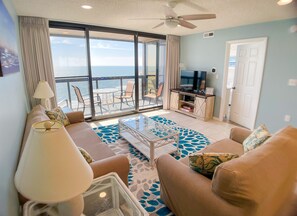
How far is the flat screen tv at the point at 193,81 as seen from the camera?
4.65m

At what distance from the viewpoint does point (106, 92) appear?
4.96 metres

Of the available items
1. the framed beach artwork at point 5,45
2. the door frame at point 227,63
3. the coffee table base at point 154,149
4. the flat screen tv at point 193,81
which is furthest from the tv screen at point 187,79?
the framed beach artwork at point 5,45

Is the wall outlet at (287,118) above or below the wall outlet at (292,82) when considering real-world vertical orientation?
below

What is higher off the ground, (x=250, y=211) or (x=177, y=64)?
(x=177, y=64)

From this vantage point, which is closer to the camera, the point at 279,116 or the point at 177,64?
the point at 279,116

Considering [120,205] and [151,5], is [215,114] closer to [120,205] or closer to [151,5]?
[151,5]

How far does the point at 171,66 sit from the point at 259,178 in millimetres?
4606

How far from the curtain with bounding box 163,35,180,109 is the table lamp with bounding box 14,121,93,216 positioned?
4.81m

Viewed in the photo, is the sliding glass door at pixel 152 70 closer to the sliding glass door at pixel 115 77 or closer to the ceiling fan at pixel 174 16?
the sliding glass door at pixel 115 77

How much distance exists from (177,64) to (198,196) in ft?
15.5

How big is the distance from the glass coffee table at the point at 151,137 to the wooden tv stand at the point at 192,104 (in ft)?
5.84

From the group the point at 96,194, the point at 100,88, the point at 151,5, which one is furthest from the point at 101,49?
the point at 96,194

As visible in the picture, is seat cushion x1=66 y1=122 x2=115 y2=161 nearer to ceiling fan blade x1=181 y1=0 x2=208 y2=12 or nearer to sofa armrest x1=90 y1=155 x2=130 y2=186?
sofa armrest x1=90 y1=155 x2=130 y2=186

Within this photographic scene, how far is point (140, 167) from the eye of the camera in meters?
2.54
